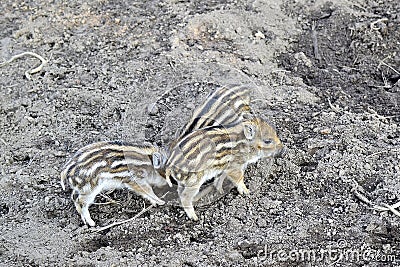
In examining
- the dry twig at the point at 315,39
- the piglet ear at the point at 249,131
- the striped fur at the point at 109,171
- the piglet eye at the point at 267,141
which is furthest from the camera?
the dry twig at the point at 315,39

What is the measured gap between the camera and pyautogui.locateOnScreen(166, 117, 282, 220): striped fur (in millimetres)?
4629

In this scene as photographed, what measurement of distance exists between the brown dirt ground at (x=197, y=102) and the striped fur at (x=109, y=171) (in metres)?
0.15

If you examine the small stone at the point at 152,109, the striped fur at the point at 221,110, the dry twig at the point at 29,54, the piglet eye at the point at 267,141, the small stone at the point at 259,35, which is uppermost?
the striped fur at the point at 221,110

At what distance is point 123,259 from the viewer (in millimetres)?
4570

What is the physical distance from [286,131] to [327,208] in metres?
0.87

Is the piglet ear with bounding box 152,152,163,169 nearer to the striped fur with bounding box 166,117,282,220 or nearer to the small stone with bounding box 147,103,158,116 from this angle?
the striped fur with bounding box 166,117,282,220

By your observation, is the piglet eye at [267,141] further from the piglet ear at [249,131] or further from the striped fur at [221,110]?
the striped fur at [221,110]

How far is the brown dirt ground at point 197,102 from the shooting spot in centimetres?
464

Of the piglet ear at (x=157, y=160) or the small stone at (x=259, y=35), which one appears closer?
the piglet ear at (x=157, y=160)

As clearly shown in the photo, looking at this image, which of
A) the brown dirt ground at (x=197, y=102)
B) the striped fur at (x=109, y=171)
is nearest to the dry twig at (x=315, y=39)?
the brown dirt ground at (x=197, y=102)

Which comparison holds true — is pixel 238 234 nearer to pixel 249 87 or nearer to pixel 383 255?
pixel 383 255

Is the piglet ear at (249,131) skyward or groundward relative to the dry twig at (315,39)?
skyward

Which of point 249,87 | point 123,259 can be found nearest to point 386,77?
point 249,87

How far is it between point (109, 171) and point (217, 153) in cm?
75
